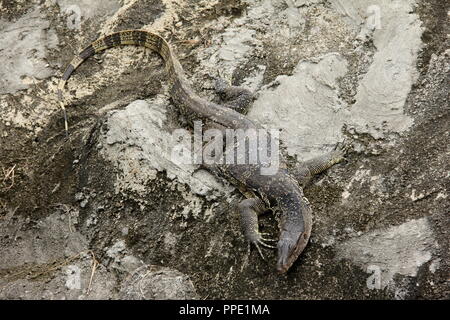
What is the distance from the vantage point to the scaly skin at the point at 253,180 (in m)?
6.26

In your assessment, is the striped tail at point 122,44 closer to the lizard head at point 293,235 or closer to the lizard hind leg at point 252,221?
the lizard hind leg at point 252,221

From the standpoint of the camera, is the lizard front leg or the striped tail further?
the striped tail

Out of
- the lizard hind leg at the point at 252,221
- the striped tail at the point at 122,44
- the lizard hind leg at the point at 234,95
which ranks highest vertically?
the striped tail at the point at 122,44

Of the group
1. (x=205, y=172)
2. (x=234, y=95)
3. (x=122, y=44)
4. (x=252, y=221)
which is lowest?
(x=252, y=221)

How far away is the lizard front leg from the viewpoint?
6961 mm

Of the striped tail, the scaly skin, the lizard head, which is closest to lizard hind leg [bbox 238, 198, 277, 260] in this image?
the scaly skin

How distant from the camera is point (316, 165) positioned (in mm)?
7059

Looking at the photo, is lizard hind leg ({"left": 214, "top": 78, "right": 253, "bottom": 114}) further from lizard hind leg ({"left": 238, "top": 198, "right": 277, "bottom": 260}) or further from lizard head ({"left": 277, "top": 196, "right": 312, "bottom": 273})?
lizard head ({"left": 277, "top": 196, "right": 312, "bottom": 273})

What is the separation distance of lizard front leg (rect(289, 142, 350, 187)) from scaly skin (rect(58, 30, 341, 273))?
1 cm

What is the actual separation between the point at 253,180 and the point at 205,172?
0.74 m

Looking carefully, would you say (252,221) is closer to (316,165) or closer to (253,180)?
(253,180)

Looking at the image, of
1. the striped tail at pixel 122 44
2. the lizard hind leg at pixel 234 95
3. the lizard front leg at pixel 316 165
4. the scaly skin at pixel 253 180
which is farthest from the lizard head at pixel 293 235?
the striped tail at pixel 122 44

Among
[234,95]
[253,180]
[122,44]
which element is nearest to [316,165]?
[253,180]

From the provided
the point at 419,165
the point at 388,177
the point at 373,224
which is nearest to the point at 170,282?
the point at 373,224
